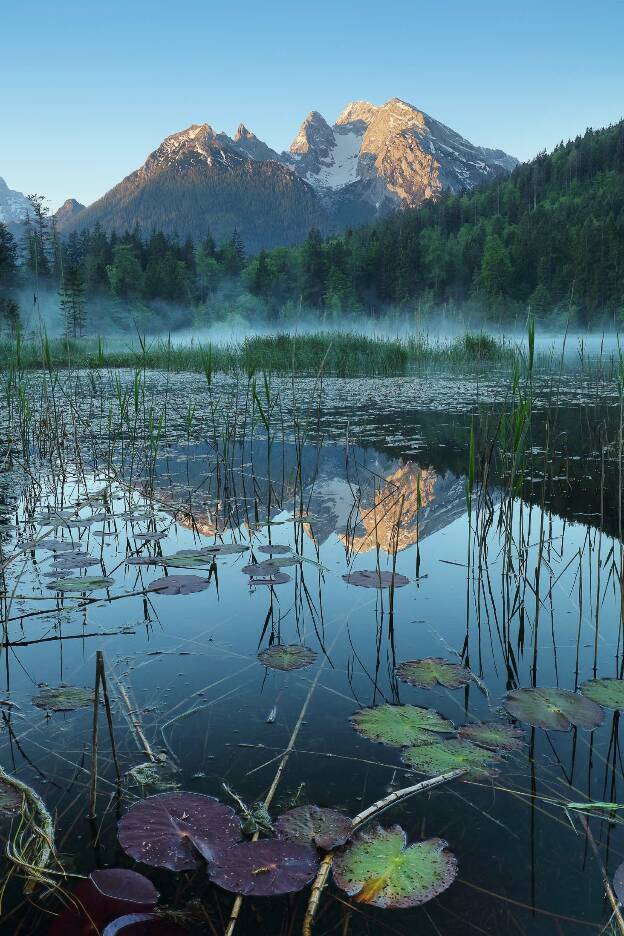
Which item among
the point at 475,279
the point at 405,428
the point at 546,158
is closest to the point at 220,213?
the point at 546,158

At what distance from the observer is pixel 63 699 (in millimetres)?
1751

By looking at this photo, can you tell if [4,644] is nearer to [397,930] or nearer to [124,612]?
[124,612]

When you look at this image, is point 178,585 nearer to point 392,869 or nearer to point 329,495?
point 392,869

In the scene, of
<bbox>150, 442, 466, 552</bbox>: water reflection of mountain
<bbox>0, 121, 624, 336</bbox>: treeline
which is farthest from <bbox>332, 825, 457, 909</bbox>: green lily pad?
<bbox>0, 121, 624, 336</bbox>: treeline

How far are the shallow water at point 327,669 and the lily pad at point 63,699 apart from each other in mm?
28

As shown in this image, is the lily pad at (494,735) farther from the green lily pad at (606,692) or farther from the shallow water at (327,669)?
the green lily pad at (606,692)

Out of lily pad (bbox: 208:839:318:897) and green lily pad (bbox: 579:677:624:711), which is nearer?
lily pad (bbox: 208:839:318:897)

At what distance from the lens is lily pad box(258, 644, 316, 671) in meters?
1.96

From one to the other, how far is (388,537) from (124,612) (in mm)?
1491

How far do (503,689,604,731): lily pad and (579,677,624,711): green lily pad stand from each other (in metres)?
0.04

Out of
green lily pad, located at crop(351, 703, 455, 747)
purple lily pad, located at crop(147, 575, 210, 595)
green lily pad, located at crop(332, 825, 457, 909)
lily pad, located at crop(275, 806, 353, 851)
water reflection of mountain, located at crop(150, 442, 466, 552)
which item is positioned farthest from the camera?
water reflection of mountain, located at crop(150, 442, 466, 552)

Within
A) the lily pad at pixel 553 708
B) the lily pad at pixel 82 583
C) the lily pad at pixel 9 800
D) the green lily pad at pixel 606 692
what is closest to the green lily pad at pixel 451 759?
the lily pad at pixel 553 708

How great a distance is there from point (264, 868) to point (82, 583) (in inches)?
66.5

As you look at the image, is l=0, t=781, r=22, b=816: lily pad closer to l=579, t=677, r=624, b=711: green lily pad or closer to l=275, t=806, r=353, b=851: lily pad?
l=275, t=806, r=353, b=851: lily pad
